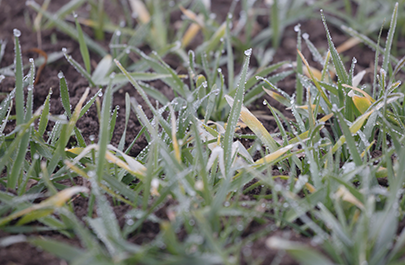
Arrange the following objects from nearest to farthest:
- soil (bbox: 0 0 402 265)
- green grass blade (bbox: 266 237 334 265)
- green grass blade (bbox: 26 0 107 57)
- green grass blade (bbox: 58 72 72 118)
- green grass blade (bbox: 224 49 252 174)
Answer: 1. green grass blade (bbox: 266 237 334 265)
2. soil (bbox: 0 0 402 265)
3. green grass blade (bbox: 224 49 252 174)
4. green grass blade (bbox: 58 72 72 118)
5. green grass blade (bbox: 26 0 107 57)

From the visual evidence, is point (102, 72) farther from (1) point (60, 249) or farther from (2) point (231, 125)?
(1) point (60, 249)

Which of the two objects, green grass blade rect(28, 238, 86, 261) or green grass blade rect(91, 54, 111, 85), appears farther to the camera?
green grass blade rect(91, 54, 111, 85)

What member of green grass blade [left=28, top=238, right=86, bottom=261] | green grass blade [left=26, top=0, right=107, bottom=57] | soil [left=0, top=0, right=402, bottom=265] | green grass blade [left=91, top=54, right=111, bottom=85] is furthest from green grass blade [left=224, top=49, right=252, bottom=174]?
green grass blade [left=26, top=0, right=107, bottom=57]

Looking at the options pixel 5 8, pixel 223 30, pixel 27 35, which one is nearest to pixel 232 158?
pixel 223 30

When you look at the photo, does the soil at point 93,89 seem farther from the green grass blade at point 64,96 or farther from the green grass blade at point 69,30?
the green grass blade at point 64,96

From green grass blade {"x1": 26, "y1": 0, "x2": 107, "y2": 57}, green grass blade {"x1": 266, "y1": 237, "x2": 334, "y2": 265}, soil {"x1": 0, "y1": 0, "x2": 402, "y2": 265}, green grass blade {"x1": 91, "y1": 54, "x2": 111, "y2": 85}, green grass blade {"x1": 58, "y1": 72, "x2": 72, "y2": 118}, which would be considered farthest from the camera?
green grass blade {"x1": 26, "y1": 0, "x2": 107, "y2": 57}

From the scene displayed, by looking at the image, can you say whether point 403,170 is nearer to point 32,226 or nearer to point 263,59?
point 32,226

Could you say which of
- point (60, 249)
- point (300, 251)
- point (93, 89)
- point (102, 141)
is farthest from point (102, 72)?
point (300, 251)

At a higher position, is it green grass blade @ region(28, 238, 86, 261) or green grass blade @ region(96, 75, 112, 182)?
green grass blade @ region(96, 75, 112, 182)

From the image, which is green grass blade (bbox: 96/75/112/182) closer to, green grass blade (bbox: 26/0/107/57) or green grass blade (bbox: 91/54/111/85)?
green grass blade (bbox: 91/54/111/85)

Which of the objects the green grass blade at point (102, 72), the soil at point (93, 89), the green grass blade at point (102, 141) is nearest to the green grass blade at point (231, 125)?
the soil at point (93, 89)
